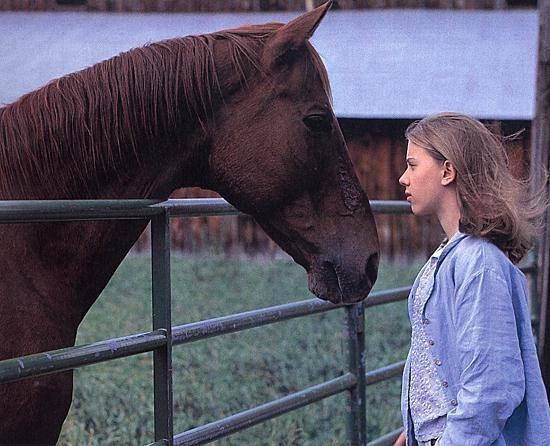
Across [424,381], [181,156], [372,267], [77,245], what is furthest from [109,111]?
[424,381]

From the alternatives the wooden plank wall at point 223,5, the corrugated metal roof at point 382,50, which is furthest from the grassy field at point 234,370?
the wooden plank wall at point 223,5

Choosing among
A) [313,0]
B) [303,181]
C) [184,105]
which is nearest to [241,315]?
[303,181]

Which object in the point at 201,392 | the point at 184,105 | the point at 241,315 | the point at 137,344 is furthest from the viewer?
the point at 201,392

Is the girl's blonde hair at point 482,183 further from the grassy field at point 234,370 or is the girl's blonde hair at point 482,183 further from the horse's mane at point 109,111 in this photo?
the grassy field at point 234,370

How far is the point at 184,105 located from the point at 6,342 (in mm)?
755

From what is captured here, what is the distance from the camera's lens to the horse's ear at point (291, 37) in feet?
8.01

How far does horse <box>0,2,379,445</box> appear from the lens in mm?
2268

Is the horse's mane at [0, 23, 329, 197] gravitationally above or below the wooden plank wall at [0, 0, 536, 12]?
below

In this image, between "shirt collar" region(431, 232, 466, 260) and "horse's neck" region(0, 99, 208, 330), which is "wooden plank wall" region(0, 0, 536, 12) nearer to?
"horse's neck" region(0, 99, 208, 330)

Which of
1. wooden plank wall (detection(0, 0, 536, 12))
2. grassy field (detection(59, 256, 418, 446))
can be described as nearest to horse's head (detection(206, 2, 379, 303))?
grassy field (detection(59, 256, 418, 446))

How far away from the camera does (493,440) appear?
1746mm

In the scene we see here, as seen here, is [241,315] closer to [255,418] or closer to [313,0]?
[255,418]

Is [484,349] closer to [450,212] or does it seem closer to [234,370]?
[450,212]

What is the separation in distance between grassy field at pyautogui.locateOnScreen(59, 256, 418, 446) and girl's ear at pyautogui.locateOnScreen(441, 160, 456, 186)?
6.49 ft
